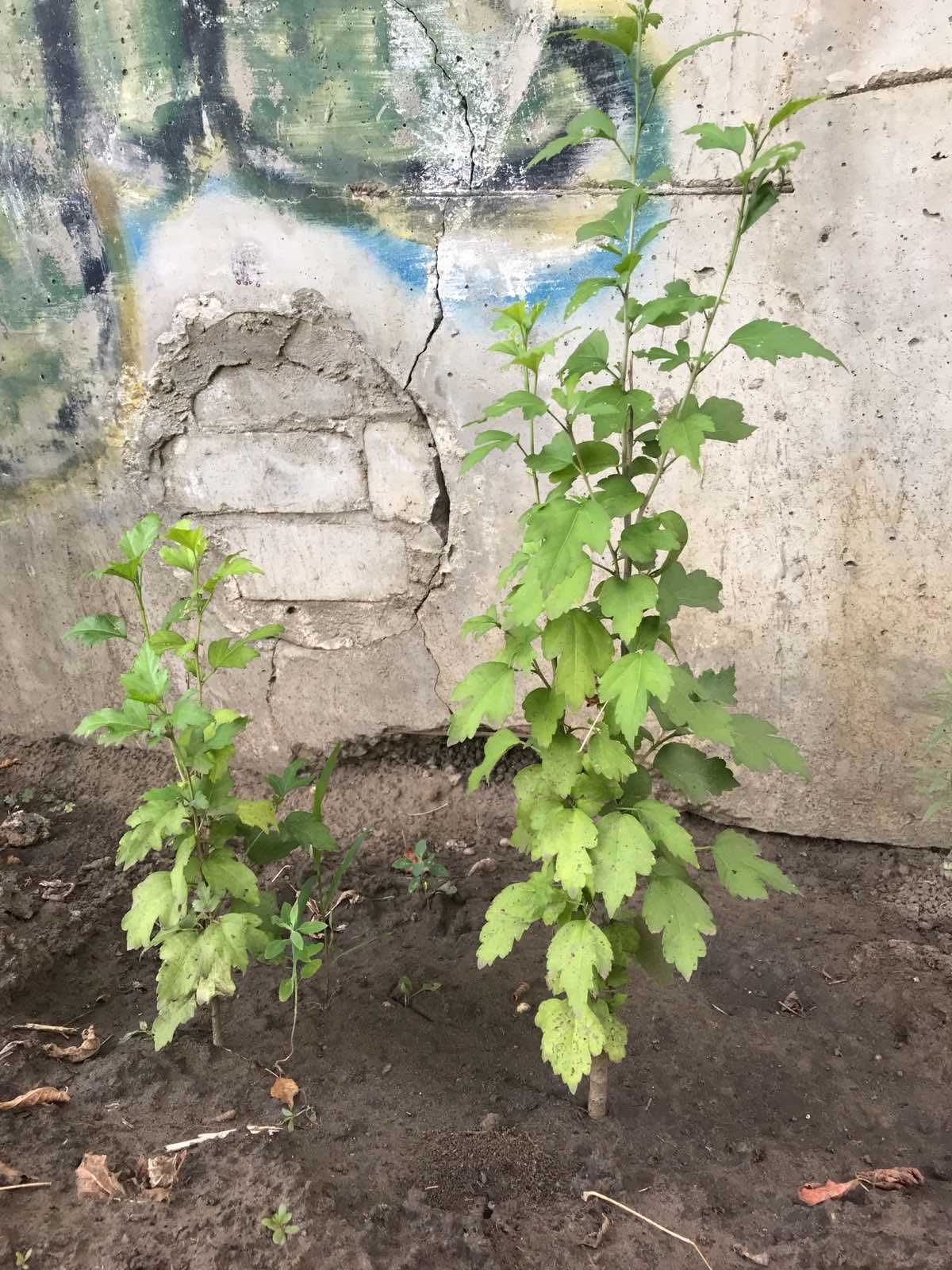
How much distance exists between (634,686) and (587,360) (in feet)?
1.83

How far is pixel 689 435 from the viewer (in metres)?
1.47

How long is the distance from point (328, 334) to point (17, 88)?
1163 mm

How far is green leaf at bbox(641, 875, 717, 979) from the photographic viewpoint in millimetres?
1660

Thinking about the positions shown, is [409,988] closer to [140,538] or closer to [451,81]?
[140,538]

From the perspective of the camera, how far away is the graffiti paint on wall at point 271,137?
252 centimetres

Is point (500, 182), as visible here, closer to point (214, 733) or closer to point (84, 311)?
point (84, 311)

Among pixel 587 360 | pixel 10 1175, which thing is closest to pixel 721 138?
pixel 587 360

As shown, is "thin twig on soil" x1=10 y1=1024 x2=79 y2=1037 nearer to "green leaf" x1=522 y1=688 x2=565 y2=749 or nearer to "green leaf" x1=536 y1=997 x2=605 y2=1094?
"green leaf" x1=536 y1=997 x2=605 y2=1094

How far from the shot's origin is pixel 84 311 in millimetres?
2932

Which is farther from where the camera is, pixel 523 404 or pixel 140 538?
pixel 140 538

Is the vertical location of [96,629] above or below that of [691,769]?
above

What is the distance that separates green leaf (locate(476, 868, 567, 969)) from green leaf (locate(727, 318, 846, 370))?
97cm

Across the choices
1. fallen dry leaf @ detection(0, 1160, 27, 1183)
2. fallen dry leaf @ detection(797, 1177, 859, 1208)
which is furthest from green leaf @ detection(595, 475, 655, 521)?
fallen dry leaf @ detection(0, 1160, 27, 1183)

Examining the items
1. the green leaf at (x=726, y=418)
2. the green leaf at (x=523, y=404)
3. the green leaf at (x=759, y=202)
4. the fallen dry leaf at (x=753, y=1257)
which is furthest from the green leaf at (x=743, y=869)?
the green leaf at (x=759, y=202)
